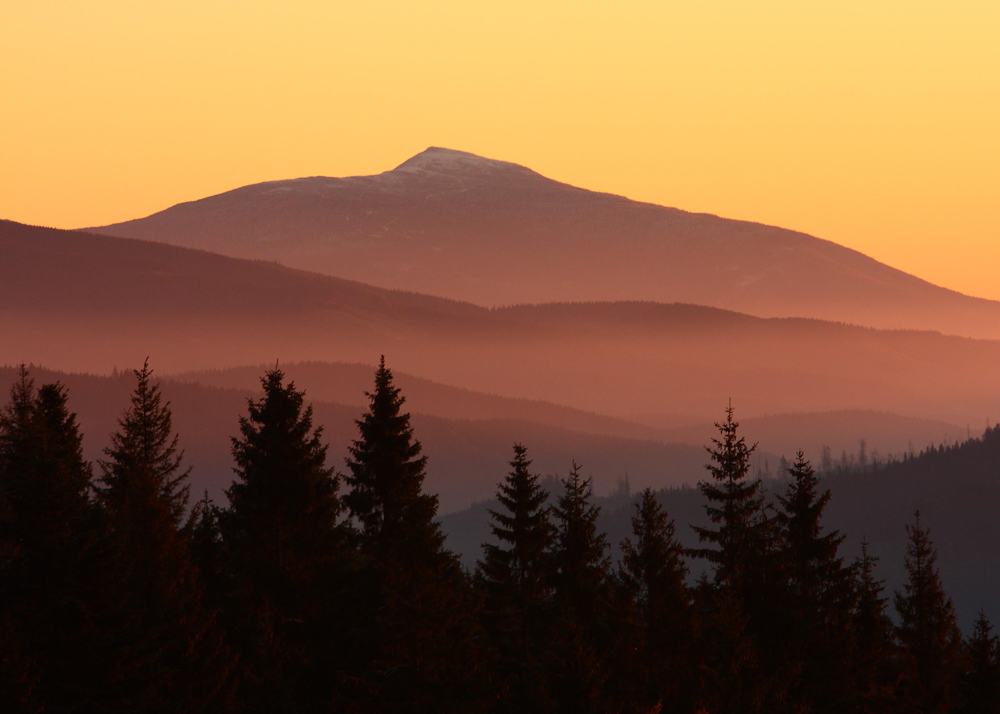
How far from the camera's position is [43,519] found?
29.7m

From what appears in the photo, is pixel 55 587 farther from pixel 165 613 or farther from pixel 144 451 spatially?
pixel 144 451

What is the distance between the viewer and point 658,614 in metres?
41.3

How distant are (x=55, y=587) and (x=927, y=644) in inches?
1538

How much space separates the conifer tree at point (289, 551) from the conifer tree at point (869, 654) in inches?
740

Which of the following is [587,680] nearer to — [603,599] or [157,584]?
[603,599]

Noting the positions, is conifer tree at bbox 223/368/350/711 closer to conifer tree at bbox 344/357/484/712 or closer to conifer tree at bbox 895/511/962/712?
conifer tree at bbox 344/357/484/712

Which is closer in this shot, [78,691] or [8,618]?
[8,618]

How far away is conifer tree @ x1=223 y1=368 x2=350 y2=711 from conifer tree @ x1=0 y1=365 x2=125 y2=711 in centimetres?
654

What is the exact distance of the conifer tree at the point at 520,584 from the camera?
134 feet

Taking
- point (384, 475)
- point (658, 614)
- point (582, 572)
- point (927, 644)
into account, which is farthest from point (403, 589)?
point (927, 644)

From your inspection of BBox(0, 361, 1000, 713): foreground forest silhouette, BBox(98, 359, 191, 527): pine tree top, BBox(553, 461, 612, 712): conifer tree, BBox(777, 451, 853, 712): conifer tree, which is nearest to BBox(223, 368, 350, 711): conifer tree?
BBox(0, 361, 1000, 713): foreground forest silhouette

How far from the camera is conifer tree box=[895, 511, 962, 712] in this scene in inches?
2042

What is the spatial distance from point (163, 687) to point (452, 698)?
8659mm

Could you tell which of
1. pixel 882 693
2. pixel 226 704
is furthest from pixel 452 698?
pixel 882 693
